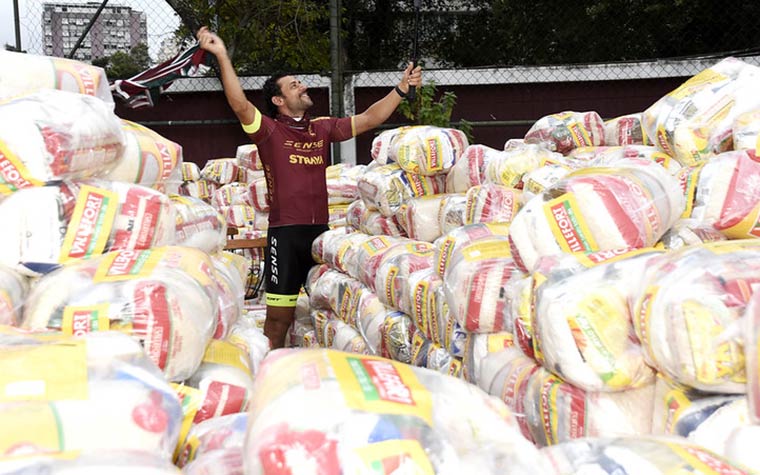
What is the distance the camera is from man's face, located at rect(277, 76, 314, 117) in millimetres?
4316

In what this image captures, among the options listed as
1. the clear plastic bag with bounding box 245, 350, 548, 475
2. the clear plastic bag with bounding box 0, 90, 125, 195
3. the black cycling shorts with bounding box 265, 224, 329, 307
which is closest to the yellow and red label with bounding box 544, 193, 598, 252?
the clear plastic bag with bounding box 245, 350, 548, 475

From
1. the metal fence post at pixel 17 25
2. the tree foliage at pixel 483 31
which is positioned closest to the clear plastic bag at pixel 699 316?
the metal fence post at pixel 17 25

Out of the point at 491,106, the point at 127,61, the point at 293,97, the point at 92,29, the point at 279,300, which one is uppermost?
the point at 92,29

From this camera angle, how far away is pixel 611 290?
5.27 feet

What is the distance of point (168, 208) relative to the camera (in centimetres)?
230

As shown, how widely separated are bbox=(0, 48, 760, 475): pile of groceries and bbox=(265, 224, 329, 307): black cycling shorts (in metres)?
0.99

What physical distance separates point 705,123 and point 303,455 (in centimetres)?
196

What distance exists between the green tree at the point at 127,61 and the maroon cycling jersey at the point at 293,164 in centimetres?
500

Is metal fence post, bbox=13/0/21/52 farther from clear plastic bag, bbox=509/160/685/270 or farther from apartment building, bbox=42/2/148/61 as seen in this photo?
clear plastic bag, bbox=509/160/685/270

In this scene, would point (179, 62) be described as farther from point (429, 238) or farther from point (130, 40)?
point (429, 238)

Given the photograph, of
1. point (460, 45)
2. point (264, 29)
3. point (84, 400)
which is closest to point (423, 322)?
point (84, 400)

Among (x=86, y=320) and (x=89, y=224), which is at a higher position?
(x=89, y=224)

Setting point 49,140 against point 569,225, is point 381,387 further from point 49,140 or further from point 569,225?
point 49,140

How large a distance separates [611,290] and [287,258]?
2.93 m
